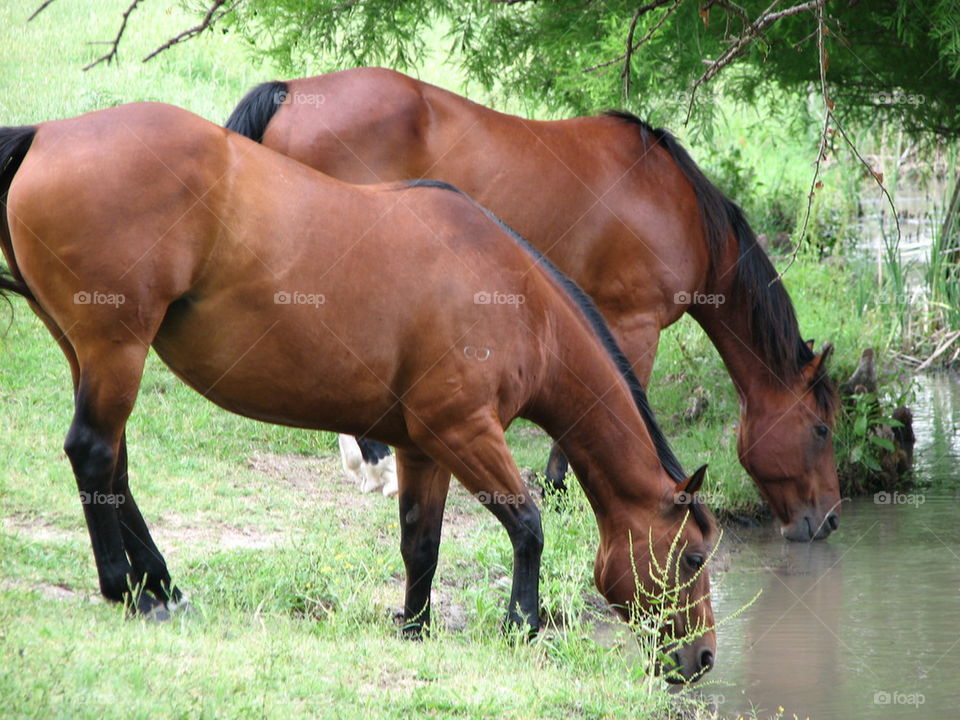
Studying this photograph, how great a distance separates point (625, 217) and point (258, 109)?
214cm

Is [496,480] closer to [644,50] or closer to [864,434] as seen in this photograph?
[864,434]

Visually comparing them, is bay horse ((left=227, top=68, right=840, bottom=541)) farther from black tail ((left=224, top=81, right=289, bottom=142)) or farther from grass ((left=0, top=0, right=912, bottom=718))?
grass ((left=0, top=0, right=912, bottom=718))

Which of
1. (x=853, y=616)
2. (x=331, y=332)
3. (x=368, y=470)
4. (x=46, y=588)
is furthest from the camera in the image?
(x=368, y=470)

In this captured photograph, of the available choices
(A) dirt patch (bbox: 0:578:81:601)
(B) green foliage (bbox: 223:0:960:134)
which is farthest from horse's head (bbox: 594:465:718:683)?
(B) green foliage (bbox: 223:0:960:134)

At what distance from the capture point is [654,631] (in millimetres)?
4531

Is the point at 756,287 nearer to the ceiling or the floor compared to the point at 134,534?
nearer to the ceiling

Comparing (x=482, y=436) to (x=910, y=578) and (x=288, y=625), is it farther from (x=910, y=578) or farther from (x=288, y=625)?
(x=910, y=578)

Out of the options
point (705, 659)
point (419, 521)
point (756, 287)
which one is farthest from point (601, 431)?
point (756, 287)

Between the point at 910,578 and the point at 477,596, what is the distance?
2.64 m

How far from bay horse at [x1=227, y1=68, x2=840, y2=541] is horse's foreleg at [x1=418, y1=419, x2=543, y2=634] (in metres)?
2.13

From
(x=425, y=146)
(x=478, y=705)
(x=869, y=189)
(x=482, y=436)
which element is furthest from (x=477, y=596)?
(x=869, y=189)
